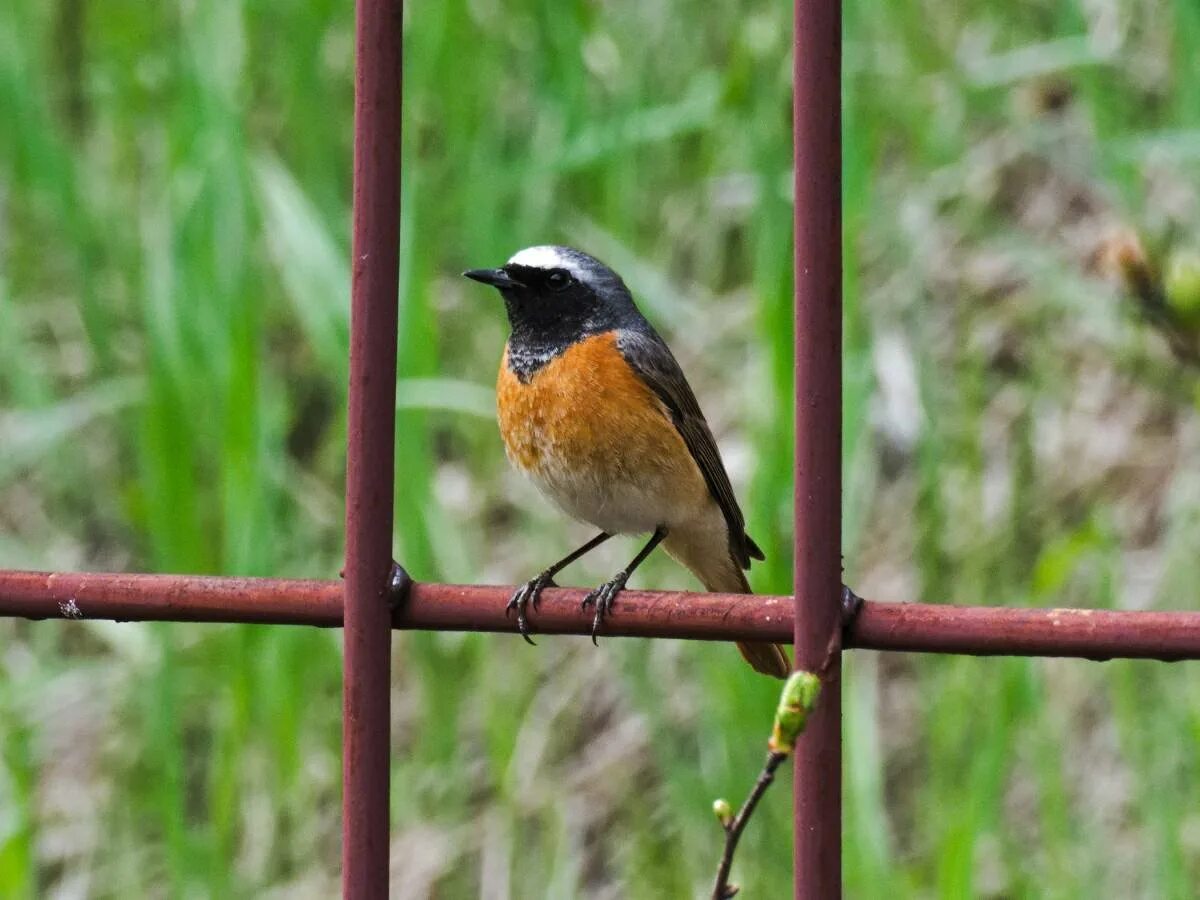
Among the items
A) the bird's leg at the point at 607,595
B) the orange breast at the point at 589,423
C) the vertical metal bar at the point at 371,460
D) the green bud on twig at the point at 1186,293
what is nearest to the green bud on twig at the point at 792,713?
the bird's leg at the point at 607,595

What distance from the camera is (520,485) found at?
4.09 m

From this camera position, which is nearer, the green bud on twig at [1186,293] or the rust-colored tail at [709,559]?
the green bud on twig at [1186,293]

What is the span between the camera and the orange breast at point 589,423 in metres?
2.76

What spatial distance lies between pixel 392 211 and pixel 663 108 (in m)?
2.40

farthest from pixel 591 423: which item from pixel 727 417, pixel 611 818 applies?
pixel 727 417

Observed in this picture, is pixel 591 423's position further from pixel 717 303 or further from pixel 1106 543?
pixel 717 303

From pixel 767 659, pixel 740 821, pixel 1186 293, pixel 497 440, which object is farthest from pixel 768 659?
pixel 497 440

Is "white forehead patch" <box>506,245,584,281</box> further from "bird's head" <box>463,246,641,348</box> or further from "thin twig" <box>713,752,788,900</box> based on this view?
"thin twig" <box>713,752,788,900</box>

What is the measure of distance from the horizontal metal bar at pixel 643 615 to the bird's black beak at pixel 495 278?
1.14 metres

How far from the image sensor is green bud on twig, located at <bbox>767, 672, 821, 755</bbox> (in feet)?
3.68

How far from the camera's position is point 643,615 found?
1368 mm

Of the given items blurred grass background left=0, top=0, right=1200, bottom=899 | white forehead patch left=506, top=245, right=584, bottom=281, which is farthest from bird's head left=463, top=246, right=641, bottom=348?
blurred grass background left=0, top=0, right=1200, bottom=899

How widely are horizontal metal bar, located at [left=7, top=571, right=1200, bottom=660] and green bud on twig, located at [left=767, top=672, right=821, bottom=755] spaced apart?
16 cm

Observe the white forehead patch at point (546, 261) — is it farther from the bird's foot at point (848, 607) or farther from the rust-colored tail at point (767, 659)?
the bird's foot at point (848, 607)
